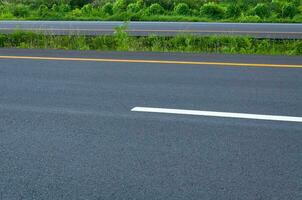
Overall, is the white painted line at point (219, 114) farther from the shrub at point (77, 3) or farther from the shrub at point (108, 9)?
the shrub at point (77, 3)

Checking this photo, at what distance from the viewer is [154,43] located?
555 inches

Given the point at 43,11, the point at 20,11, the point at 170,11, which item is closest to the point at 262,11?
the point at 170,11

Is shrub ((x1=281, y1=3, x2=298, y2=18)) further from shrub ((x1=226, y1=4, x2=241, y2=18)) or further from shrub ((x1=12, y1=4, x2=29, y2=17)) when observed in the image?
shrub ((x1=12, y1=4, x2=29, y2=17))


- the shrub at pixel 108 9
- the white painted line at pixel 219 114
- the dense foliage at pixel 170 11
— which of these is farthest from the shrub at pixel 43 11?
the white painted line at pixel 219 114

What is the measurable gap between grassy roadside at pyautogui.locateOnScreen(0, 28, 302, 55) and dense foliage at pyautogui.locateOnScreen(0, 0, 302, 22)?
429 inches

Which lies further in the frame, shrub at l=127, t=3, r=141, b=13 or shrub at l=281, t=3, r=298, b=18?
shrub at l=127, t=3, r=141, b=13

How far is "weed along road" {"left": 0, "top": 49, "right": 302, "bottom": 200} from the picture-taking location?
4277 millimetres

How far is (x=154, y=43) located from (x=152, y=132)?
8.71 m

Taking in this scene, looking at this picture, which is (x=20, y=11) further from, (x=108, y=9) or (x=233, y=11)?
(x=233, y=11)

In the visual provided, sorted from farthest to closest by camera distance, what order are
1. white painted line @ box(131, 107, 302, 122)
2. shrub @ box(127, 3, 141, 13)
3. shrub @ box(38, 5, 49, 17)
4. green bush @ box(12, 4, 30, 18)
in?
green bush @ box(12, 4, 30, 18)
shrub @ box(38, 5, 49, 17)
shrub @ box(127, 3, 141, 13)
white painted line @ box(131, 107, 302, 122)

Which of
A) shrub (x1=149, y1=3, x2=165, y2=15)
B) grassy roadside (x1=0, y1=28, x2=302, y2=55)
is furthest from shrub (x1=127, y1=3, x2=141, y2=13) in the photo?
grassy roadside (x1=0, y1=28, x2=302, y2=55)

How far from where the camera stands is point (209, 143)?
518 cm

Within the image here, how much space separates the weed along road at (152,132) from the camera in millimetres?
4277

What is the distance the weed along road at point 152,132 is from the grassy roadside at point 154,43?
3855 mm
